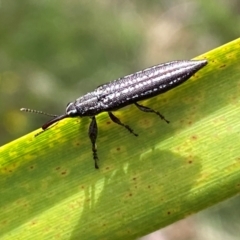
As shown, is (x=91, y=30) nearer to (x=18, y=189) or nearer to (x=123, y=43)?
(x=123, y=43)

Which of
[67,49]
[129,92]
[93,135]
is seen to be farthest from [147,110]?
[67,49]

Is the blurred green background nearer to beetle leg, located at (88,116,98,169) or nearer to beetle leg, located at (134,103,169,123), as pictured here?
beetle leg, located at (134,103,169,123)

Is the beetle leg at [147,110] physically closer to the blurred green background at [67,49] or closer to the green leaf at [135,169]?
the green leaf at [135,169]

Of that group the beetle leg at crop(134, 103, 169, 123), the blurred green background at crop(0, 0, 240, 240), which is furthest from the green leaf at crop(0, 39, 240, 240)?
the blurred green background at crop(0, 0, 240, 240)

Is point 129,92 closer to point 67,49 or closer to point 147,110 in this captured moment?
point 147,110

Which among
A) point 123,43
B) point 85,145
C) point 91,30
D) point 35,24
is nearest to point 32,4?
point 35,24

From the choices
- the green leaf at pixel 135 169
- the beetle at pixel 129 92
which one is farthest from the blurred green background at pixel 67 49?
the green leaf at pixel 135 169
